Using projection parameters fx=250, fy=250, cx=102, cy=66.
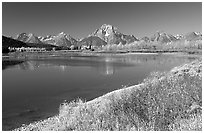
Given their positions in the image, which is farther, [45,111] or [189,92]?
[45,111]

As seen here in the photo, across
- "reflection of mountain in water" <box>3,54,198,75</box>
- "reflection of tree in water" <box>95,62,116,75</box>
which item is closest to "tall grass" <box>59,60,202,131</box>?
"reflection of tree in water" <box>95,62,116,75</box>

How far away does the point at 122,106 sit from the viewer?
9461 millimetres

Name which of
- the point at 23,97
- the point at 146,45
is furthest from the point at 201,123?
the point at 146,45

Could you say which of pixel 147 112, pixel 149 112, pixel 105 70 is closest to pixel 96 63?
pixel 105 70

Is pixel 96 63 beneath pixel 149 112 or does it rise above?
beneath

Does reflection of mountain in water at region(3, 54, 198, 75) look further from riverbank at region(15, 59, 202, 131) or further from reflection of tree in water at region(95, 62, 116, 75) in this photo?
riverbank at region(15, 59, 202, 131)

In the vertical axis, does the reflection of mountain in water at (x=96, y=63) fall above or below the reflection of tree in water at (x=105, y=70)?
above

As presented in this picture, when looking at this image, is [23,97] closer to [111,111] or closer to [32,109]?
[32,109]

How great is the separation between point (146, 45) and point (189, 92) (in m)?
142

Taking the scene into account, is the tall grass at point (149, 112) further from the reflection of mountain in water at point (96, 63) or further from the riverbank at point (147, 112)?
the reflection of mountain in water at point (96, 63)

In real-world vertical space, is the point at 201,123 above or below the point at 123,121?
above

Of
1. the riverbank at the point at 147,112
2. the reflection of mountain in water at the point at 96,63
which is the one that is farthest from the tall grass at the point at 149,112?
the reflection of mountain in water at the point at 96,63

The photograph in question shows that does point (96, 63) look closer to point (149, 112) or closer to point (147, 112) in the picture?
point (147, 112)

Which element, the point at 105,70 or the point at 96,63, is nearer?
the point at 105,70
